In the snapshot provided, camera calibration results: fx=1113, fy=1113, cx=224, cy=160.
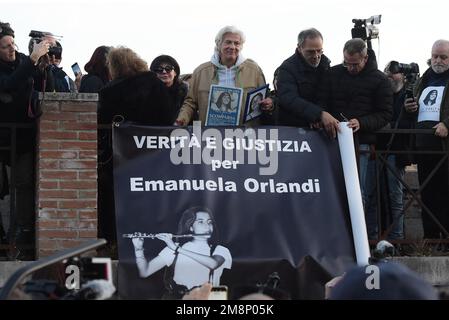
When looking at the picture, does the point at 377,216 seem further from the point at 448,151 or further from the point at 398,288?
the point at 398,288

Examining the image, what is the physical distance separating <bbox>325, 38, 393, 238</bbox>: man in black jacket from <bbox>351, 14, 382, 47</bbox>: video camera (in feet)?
2.77

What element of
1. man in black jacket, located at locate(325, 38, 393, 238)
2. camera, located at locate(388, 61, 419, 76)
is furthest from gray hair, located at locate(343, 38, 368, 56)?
camera, located at locate(388, 61, 419, 76)

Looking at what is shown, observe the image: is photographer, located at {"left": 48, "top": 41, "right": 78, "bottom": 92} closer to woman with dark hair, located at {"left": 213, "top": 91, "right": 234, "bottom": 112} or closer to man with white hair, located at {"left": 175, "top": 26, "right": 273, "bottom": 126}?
man with white hair, located at {"left": 175, "top": 26, "right": 273, "bottom": 126}

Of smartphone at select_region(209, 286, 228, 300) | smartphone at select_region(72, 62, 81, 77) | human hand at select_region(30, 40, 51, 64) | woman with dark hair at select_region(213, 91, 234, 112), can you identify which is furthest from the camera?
smartphone at select_region(72, 62, 81, 77)

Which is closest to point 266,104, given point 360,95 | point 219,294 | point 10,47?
point 360,95

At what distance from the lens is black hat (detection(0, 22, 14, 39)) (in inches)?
361

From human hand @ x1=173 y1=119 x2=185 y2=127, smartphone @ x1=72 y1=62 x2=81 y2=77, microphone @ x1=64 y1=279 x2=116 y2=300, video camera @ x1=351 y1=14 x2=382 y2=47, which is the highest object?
video camera @ x1=351 y1=14 x2=382 y2=47

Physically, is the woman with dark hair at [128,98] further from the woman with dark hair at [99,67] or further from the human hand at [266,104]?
the human hand at [266,104]

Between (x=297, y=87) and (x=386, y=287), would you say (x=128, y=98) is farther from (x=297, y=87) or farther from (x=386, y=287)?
(x=386, y=287)

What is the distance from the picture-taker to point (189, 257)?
8625mm

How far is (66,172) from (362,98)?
8.51 ft

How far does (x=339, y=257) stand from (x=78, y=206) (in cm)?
216
